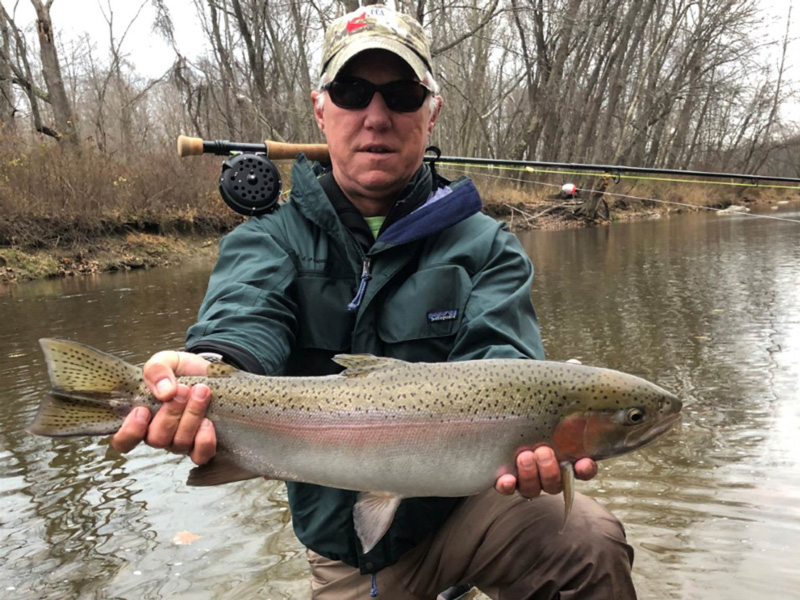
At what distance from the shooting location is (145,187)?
1845 cm

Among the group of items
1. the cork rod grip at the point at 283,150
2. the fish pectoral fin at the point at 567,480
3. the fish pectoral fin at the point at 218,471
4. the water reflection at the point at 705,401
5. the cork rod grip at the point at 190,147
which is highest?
the cork rod grip at the point at 190,147

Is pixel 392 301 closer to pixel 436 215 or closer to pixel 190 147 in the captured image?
pixel 436 215

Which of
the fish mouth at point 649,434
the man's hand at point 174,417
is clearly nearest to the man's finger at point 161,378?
the man's hand at point 174,417

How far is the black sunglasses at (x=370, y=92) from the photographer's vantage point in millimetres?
2543

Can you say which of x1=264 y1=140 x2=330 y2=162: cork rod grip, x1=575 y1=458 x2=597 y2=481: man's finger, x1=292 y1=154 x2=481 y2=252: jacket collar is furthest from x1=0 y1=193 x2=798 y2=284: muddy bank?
x1=575 y1=458 x2=597 y2=481: man's finger

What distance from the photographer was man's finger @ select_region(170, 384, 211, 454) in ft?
6.23

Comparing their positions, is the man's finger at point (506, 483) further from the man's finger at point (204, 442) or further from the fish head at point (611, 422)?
the man's finger at point (204, 442)

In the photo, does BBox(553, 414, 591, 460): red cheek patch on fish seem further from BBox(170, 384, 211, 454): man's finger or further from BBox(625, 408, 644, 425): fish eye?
BBox(170, 384, 211, 454): man's finger

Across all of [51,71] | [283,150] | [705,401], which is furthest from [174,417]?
[51,71]

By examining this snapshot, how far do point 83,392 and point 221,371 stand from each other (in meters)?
0.40

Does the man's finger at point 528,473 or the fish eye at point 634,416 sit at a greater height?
the fish eye at point 634,416

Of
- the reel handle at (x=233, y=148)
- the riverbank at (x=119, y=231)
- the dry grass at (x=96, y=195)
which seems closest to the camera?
the reel handle at (x=233, y=148)

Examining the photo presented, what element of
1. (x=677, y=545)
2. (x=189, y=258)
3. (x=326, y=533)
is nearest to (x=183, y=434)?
(x=326, y=533)

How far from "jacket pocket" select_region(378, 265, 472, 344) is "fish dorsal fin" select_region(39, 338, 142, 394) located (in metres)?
0.92
